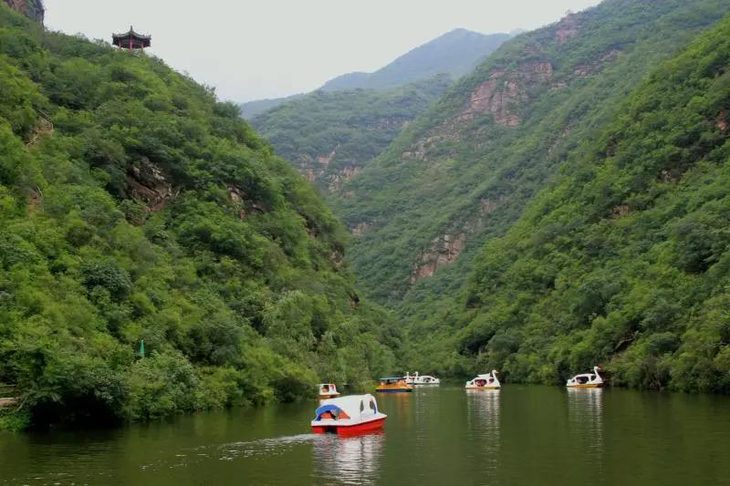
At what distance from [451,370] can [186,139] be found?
64.2 metres

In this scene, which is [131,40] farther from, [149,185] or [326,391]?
[326,391]

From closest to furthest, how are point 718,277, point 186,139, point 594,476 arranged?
point 594,476 < point 718,277 < point 186,139

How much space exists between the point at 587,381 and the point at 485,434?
47550mm

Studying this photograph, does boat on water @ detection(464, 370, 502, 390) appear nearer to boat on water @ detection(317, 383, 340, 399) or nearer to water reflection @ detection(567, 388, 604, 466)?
water reflection @ detection(567, 388, 604, 466)

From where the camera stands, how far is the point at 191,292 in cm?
6444

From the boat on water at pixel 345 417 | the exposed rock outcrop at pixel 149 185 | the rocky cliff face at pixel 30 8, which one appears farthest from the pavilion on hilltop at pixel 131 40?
the boat on water at pixel 345 417

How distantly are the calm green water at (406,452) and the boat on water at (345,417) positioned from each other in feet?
3.08

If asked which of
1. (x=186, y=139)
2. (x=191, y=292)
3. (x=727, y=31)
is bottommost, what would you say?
(x=191, y=292)

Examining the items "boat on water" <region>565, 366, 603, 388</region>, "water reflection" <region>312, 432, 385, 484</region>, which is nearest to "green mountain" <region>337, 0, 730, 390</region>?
"boat on water" <region>565, 366, 603, 388</region>

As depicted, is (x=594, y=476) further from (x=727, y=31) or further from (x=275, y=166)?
(x=727, y=31)

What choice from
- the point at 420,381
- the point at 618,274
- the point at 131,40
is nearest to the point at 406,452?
the point at 618,274

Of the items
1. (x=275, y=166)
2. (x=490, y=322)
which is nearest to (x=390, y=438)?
(x=275, y=166)

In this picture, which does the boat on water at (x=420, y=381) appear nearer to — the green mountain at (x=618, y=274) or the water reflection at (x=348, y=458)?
the green mountain at (x=618, y=274)

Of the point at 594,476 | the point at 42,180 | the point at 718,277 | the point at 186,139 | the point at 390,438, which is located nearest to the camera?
the point at 594,476
